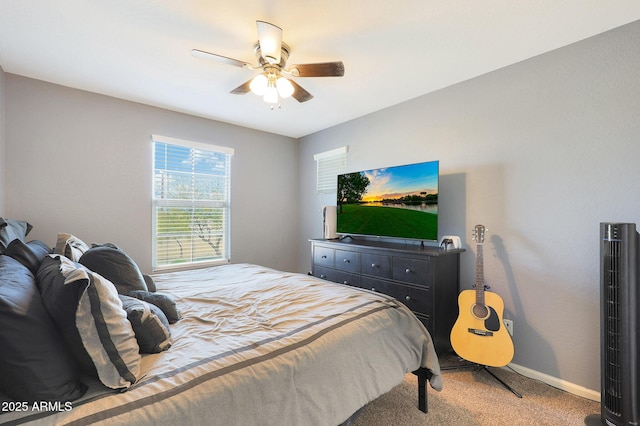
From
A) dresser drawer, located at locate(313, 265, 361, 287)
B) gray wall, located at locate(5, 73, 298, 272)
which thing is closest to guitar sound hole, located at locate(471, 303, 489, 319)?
dresser drawer, located at locate(313, 265, 361, 287)

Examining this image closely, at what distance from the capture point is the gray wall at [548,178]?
74.9 inches

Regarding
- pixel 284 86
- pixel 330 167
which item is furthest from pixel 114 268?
pixel 330 167

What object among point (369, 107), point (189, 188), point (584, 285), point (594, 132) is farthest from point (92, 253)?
point (594, 132)

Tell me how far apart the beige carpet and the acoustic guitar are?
0.71ft

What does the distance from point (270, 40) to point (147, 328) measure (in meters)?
1.68

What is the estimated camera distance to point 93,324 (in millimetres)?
931

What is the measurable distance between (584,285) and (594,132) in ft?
3.58

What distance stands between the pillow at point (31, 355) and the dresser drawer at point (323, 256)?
245 cm

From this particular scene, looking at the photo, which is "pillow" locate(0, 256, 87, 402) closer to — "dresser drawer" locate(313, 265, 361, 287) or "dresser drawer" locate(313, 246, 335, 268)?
"dresser drawer" locate(313, 265, 361, 287)

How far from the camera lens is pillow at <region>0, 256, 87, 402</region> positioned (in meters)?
0.77

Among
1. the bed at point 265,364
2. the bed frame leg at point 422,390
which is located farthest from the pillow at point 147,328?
the bed frame leg at point 422,390

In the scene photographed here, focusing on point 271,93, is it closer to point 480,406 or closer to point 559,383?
point 480,406

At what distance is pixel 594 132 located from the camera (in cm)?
198

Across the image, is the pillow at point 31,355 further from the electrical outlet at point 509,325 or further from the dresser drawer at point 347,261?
the electrical outlet at point 509,325
